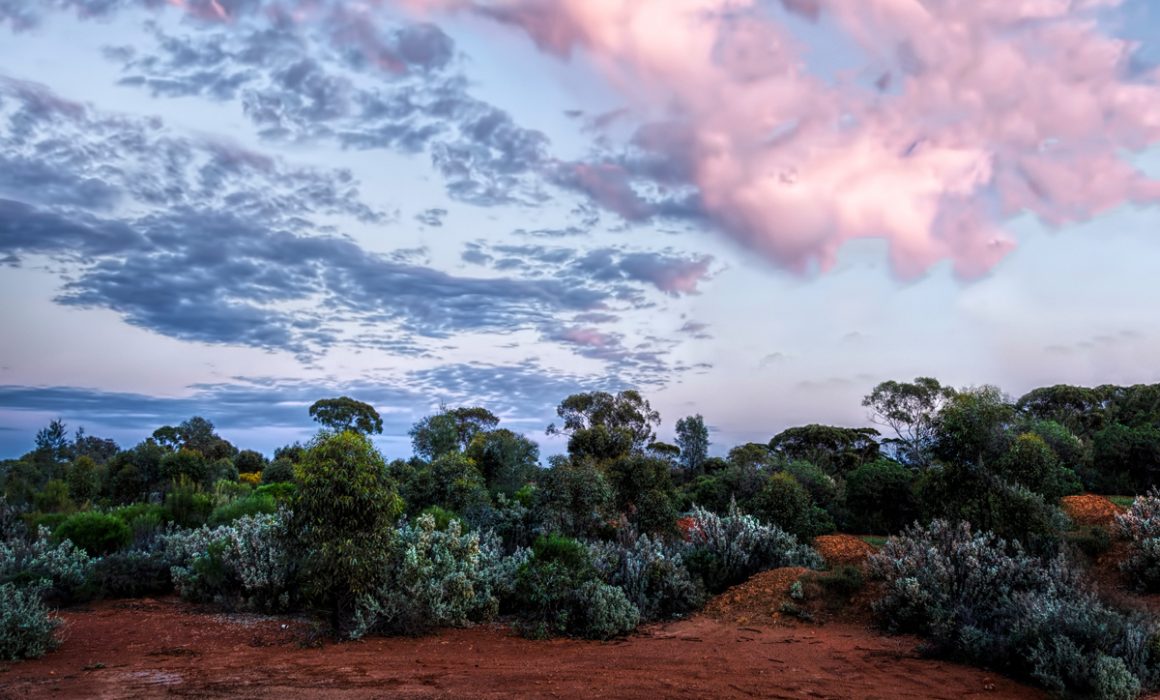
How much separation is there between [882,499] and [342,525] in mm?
13945

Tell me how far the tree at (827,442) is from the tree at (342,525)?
3486cm

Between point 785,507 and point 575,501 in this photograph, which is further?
point 785,507

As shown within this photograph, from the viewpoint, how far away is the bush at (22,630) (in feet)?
28.0

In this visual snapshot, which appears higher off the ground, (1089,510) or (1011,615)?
(1089,510)

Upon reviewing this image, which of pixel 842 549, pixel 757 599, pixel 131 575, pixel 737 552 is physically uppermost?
pixel 737 552

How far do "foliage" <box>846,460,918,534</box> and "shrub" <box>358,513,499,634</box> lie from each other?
11.4 metres

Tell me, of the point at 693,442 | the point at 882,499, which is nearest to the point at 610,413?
the point at 693,442

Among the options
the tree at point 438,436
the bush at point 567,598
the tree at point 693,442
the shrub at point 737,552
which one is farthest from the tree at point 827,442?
the bush at point 567,598

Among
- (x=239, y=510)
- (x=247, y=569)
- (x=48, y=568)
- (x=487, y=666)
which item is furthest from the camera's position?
(x=239, y=510)

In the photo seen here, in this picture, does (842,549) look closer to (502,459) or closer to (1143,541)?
(1143,541)

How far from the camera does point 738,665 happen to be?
316 inches

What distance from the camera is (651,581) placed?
11273mm

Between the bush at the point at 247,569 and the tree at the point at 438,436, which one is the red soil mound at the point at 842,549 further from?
the tree at the point at 438,436

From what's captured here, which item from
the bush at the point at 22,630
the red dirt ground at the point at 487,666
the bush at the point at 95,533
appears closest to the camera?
the red dirt ground at the point at 487,666
